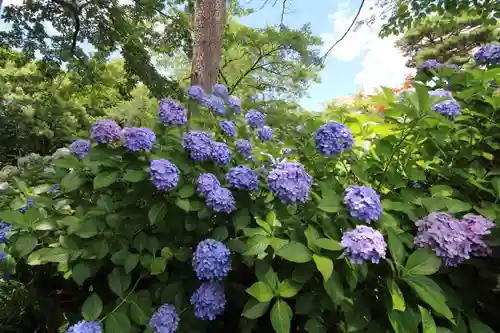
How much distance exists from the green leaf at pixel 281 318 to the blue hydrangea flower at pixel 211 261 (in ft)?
0.62

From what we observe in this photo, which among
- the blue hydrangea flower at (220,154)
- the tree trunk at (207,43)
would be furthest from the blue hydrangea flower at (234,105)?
the tree trunk at (207,43)

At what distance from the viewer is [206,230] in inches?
50.6

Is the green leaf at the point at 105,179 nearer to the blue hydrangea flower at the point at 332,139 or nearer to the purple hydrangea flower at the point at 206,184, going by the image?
the purple hydrangea flower at the point at 206,184

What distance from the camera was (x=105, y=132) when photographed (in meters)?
1.43

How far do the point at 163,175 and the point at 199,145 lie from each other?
0.55 feet

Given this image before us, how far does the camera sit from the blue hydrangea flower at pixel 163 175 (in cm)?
121

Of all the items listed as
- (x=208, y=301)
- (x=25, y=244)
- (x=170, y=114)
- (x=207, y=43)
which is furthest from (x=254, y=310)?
(x=207, y=43)

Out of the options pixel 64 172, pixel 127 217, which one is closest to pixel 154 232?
pixel 127 217

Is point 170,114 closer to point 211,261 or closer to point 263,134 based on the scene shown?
→ point 263,134

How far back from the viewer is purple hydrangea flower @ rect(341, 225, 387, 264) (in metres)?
1.00

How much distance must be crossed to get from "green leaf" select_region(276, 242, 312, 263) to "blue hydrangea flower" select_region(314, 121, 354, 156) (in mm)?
359

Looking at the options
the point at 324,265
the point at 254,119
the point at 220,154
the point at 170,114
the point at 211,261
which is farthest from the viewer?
the point at 254,119

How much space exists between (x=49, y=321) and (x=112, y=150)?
0.82 m

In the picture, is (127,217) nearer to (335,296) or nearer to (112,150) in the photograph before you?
(112,150)
